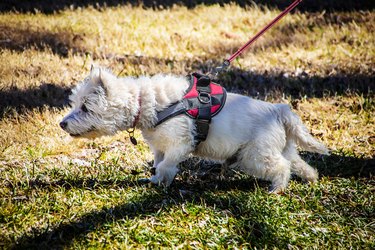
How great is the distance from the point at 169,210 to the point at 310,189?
1.83 meters

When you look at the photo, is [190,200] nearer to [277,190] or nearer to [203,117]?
[203,117]

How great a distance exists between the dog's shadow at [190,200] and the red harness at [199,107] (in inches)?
26.8

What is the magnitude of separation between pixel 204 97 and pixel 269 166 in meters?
1.12

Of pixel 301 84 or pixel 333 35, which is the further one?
pixel 333 35

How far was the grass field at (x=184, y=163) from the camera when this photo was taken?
12.9 ft

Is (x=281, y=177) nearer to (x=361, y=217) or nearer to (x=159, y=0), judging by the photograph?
(x=361, y=217)

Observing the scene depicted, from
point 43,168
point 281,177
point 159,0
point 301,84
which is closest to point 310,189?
point 281,177

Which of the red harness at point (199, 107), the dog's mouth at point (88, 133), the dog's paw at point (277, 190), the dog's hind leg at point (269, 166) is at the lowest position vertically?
the dog's paw at point (277, 190)

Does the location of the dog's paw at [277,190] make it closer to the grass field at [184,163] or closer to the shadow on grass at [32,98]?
the grass field at [184,163]

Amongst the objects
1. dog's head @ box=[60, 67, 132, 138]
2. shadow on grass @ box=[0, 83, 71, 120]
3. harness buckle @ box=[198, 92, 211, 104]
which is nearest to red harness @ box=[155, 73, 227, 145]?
harness buckle @ box=[198, 92, 211, 104]

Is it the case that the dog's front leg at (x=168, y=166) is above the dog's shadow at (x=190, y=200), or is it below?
above

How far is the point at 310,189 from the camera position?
4.82m

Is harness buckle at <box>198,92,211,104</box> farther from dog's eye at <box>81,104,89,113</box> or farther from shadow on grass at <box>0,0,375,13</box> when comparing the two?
shadow on grass at <box>0,0,375,13</box>

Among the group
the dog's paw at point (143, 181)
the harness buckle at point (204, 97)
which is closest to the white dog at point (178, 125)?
the dog's paw at point (143, 181)
